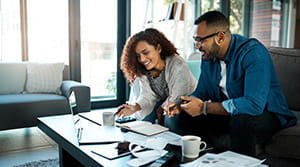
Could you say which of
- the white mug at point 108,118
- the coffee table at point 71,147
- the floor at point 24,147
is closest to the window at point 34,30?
the floor at point 24,147

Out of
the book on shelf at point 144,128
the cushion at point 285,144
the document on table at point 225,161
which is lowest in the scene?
the cushion at point 285,144

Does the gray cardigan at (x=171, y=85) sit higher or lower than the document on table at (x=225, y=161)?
higher

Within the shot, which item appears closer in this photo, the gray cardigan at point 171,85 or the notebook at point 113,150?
the notebook at point 113,150

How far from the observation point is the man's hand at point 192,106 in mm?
1505

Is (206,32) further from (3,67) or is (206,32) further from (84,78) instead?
(84,78)

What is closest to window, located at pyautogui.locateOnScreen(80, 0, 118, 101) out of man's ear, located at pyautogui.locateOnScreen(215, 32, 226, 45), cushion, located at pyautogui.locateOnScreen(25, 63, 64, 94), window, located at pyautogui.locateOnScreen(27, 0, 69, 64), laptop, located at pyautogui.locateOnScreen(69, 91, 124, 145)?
window, located at pyautogui.locateOnScreen(27, 0, 69, 64)

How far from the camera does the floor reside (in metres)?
2.05

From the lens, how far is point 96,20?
3.99 metres

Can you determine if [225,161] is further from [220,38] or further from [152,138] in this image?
[220,38]

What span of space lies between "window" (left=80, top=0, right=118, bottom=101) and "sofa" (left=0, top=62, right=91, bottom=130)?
0.79 meters

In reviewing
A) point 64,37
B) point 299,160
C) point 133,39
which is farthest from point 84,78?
point 299,160

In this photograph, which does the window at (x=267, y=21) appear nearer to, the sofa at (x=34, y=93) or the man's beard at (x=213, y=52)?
the sofa at (x=34, y=93)

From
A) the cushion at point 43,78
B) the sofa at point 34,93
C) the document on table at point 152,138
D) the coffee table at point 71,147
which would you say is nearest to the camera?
the coffee table at point 71,147

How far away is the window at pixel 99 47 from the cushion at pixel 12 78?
3.50 feet
